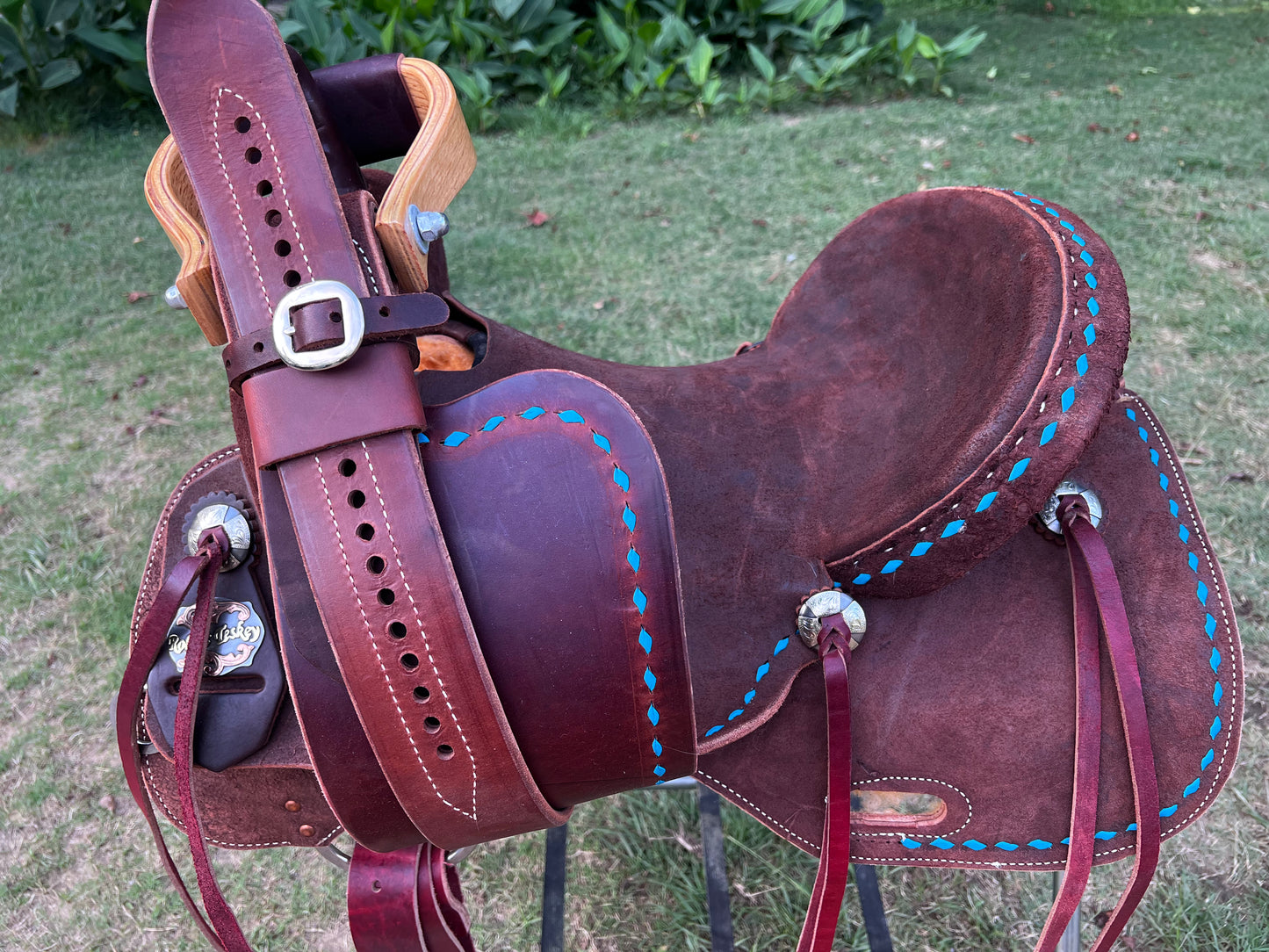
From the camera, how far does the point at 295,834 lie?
2.78 feet

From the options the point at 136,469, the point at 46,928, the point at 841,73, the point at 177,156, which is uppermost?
the point at 177,156

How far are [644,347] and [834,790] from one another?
224cm

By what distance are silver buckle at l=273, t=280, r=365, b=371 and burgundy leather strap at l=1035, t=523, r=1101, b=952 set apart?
29.2 inches

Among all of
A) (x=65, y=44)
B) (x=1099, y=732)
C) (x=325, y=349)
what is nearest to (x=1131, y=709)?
(x=1099, y=732)

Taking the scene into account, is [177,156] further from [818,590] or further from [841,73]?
[841,73]

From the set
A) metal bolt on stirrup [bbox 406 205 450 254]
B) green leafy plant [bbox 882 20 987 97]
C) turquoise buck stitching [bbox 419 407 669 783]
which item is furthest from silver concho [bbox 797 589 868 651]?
green leafy plant [bbox 882 20 987 97]

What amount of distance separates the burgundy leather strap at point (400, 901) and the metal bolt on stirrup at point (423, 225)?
0.64m

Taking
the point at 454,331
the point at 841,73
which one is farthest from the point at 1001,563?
the point at 841,73

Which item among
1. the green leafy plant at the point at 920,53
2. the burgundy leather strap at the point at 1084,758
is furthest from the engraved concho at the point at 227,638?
the green leafy plant at the point at 920,53

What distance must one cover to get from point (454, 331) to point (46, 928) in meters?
1.54

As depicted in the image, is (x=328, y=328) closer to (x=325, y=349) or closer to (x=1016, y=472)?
(x=325, y=349)

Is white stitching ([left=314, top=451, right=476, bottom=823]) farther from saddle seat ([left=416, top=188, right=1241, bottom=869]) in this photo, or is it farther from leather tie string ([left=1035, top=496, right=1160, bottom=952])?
leather tie string ([left=1035, top=496, right=1160, bottom=952])

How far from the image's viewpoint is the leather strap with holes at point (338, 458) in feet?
1.92

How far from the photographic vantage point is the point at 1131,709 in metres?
0.76
